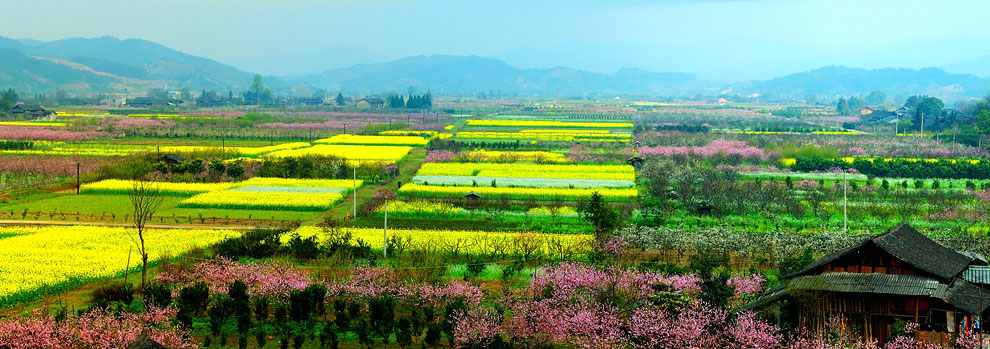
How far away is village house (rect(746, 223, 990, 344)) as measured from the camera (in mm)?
17328

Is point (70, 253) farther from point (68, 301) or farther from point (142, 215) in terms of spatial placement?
point (142, 215)

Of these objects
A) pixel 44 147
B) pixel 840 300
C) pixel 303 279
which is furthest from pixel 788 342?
pixel 44 147

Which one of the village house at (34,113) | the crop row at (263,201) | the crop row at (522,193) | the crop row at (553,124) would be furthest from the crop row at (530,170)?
the village house at (34,113)

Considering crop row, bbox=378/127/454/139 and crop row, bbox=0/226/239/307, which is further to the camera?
crop row, bbox=378/127/454/139

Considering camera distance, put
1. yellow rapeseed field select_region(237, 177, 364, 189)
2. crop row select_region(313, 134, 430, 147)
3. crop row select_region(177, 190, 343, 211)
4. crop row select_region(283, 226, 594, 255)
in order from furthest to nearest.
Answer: crop row select_region(313, 134, 430, 147) < yellow rapeseed field select_region(237, 177, 364, 189) < crop row select_region(177, 190, 343, 211) < crop row select_region(283, 226, 594, 255)

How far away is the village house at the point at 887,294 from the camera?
17328 mm

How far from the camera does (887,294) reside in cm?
1747

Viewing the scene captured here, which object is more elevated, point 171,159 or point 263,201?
point 171,159

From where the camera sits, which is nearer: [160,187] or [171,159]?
[160,187]

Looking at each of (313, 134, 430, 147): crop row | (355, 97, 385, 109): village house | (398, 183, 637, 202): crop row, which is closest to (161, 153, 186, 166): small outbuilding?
(398, 183, 637, 202): crop row

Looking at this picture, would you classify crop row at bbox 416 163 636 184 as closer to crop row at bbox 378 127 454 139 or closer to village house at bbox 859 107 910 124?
crop row at bbox 378 127 454 139

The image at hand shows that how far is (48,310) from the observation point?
21031mm

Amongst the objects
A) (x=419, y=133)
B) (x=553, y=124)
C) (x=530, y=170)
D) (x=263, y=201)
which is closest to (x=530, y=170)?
(x=530, y=170)

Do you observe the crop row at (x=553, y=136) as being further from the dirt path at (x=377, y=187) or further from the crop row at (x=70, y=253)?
the crop row at (x=70, y=253)
